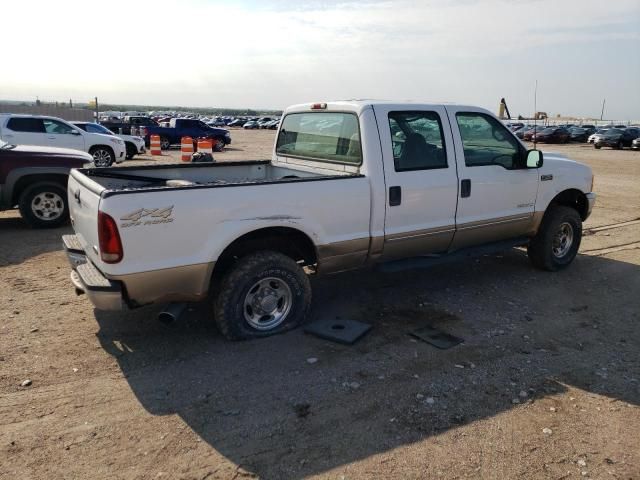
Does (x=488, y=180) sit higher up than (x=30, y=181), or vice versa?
(x=488, y=180)

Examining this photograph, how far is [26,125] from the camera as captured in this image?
14406mm

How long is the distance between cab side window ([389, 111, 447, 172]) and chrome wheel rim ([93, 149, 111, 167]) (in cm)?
1333

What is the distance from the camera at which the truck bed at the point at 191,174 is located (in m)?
5.12

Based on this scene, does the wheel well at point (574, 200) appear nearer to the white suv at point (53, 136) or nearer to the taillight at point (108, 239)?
the taillight at point (108, 239)

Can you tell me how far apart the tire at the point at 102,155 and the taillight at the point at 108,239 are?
44.5 feet

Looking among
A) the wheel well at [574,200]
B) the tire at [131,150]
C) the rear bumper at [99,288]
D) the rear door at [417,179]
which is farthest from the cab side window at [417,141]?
the tire at [131,150]

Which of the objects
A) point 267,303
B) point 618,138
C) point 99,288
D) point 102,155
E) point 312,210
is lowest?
point 267,303

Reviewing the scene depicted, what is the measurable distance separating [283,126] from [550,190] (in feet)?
10.5

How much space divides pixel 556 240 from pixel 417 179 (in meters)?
2.62

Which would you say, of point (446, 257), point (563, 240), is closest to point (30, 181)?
point (446, 257)

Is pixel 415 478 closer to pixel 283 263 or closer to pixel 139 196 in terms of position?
pixel 283 263

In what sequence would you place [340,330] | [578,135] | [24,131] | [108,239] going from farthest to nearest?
[578,135] → [24,131] → [340,330] → [108,239]

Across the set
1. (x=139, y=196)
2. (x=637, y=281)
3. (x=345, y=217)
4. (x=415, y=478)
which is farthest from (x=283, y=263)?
(x=637, y=281)

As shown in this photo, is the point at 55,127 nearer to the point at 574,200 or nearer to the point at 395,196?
the point at 395,196
